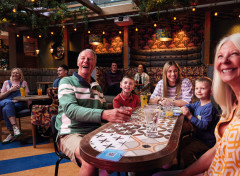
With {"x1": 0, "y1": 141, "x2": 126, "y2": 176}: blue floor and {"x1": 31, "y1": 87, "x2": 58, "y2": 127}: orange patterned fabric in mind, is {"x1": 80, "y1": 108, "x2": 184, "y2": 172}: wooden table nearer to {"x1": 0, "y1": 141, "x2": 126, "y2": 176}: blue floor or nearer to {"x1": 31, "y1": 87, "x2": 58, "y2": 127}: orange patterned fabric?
{"x1": 0, "y1": 141, "x2": 126, "y2": 176}: blue floor

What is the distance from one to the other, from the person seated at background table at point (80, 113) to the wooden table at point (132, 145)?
0.11 m

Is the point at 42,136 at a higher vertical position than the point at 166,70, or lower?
lower

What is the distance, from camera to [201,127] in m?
1.65

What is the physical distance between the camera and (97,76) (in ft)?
20.7

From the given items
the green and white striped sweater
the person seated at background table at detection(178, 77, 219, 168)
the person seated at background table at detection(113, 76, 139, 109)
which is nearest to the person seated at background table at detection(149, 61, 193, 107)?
the person seated at background table at detection(113, 76, 139, 109)

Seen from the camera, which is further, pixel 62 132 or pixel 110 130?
pixel 62 132

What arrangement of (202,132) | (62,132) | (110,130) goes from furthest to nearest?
(202,132) → (62,132) → (110,130)

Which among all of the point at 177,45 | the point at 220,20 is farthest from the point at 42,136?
the point at 220,20

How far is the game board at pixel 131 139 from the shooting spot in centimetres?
88

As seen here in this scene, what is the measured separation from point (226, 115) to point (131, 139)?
558 mm

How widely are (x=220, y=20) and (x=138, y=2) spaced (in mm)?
5461

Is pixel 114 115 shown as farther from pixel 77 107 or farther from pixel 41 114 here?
pixel 41 114

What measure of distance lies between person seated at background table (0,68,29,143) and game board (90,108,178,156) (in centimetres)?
290

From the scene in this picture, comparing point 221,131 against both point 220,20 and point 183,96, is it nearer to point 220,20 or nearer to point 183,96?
point 183,96
